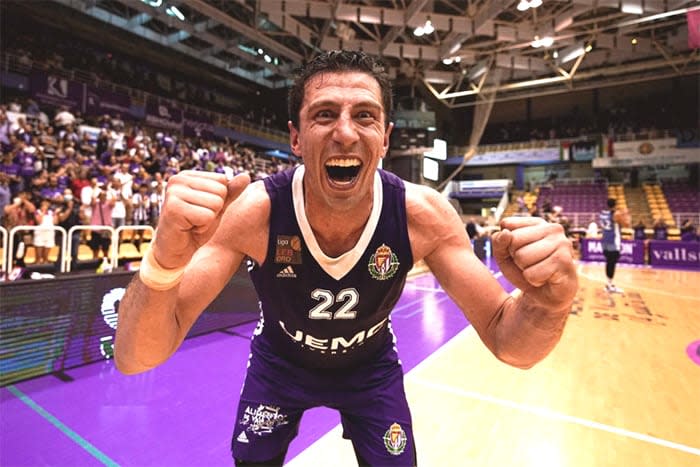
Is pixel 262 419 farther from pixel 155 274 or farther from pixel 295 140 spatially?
pixel 295 140

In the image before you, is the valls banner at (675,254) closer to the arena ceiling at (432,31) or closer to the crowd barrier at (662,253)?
the crowd barrier at (662,253)

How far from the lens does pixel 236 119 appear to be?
2089cm

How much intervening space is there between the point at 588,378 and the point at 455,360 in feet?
4.28

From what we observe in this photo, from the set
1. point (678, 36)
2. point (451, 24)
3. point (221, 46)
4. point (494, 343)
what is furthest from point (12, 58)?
point (678, 36)

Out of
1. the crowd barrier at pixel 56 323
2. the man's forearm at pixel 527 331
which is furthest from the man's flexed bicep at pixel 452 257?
the crowd barrier at pixel 56 323

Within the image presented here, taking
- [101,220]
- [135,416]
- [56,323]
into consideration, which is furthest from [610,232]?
[101,220]

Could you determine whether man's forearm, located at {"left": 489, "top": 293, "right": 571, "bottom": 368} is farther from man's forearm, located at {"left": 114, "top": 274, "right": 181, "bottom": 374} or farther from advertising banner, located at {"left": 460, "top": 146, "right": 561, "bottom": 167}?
advertising banner, located at {"left": 460, "top": 146, "right": 561, "bottom": 167}

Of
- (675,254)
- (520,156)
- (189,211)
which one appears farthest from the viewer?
(520,156)

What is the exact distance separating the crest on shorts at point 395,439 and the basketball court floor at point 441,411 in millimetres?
1113

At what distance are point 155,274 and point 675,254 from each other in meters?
17.1

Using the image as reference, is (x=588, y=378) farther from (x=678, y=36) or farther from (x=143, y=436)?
(x=678, y=36)

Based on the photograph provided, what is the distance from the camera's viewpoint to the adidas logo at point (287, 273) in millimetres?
1587

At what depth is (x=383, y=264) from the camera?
164 cm

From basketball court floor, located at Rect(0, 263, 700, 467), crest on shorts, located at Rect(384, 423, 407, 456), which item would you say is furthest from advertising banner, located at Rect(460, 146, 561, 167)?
crest on shorts, located at Rect(384, 423, 407, 456)
